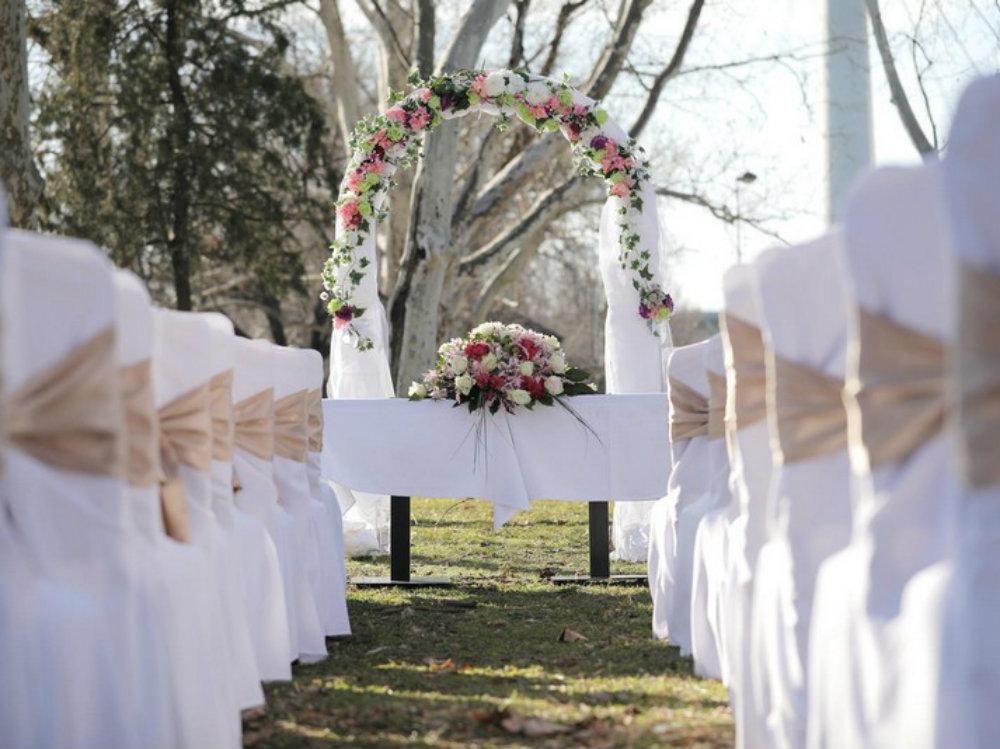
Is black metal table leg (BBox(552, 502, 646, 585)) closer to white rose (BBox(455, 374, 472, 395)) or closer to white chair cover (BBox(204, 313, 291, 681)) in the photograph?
white rose (BBox(455, 374, 472, 395))

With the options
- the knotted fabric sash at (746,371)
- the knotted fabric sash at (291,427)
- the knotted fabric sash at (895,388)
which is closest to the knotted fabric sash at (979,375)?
the knotted fabric sash at (895,388)

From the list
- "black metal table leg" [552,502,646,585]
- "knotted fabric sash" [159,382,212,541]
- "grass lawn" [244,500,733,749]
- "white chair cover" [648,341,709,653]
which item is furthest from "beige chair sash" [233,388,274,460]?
"black metal table leg" [552,502,646,585]

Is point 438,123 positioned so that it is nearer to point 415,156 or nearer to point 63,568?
point 415,156

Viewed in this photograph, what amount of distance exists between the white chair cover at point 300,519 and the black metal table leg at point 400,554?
7.92ft

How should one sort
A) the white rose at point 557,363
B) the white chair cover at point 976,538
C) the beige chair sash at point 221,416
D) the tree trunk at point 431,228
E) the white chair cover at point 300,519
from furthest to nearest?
the tree trunk at point 431,228, the white rose at point 557,363, the white chair cover at point 300,519, the beige chair sash at point 221,416, the white chair cover at point 976,538

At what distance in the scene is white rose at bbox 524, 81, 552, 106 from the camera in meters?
11.4

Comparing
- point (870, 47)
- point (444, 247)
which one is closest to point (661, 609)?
point (444, 247)

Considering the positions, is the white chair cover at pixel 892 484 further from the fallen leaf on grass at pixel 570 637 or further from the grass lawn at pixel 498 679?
the fallen leaf on grass at pixel 570 637

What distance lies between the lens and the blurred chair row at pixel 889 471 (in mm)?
2518

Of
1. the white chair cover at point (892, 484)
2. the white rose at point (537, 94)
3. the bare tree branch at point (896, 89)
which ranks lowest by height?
the white chair cover at point (892, 484)

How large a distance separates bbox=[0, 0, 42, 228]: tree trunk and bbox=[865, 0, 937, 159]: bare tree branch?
10004 millimetres

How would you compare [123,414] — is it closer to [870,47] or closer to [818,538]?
[818,538]

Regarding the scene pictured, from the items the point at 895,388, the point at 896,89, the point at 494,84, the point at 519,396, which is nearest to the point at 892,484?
the point at 895,388

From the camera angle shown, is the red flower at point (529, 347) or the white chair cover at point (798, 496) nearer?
the white chair cover at point (798, 496)
